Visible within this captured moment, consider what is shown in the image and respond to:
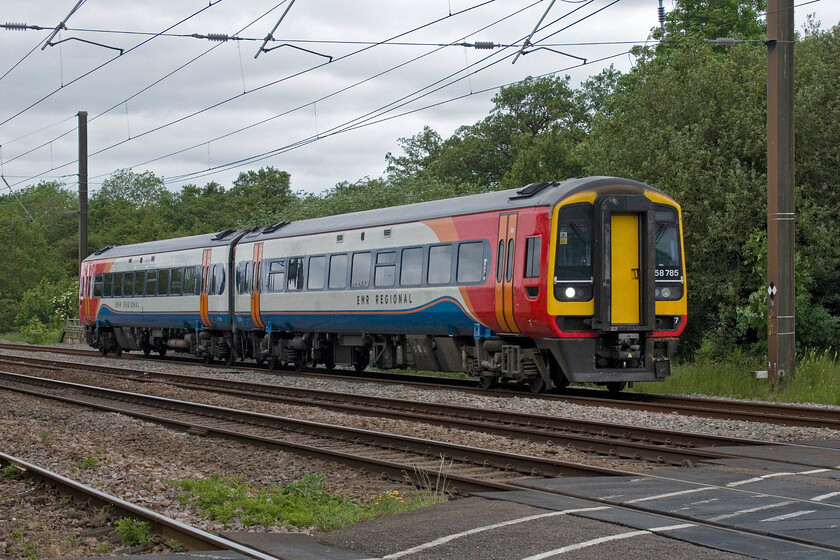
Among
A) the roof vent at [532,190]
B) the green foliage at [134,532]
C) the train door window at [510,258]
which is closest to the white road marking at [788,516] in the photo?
the green foliage at [134,532]

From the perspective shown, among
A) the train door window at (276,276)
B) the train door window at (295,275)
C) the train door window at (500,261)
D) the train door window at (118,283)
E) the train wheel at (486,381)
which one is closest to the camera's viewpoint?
the train door window at (500,261)

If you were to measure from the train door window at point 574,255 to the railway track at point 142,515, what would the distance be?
821cm

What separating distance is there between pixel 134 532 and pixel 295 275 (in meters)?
15.7

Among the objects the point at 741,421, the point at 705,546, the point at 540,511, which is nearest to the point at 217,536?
the point at 540,511

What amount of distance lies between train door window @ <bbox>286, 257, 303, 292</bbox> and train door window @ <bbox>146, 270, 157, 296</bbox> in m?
7.96

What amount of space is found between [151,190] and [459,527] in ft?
365

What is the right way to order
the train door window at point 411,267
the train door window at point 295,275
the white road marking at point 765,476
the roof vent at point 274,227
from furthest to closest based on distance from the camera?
the roof vent at point 274,227, the train door window at point 295,275, the train door window at point 411,267, the white road marking at point 765,476

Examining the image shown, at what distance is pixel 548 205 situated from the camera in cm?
1557

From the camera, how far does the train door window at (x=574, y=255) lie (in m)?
15.5

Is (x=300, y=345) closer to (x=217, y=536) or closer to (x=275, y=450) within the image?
(x=275, y=450)

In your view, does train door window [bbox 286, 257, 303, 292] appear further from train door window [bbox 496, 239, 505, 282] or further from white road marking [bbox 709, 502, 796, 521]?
white road marking [bbox 709, 502, 796, 521]

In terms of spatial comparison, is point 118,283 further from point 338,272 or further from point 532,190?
point 532,190

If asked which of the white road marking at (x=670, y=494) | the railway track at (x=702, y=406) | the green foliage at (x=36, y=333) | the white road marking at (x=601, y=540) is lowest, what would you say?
the white road marking at (x=601, y=540)

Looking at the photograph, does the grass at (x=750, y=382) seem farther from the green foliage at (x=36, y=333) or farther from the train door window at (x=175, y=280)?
the green foliage at (x=36, y=333)
